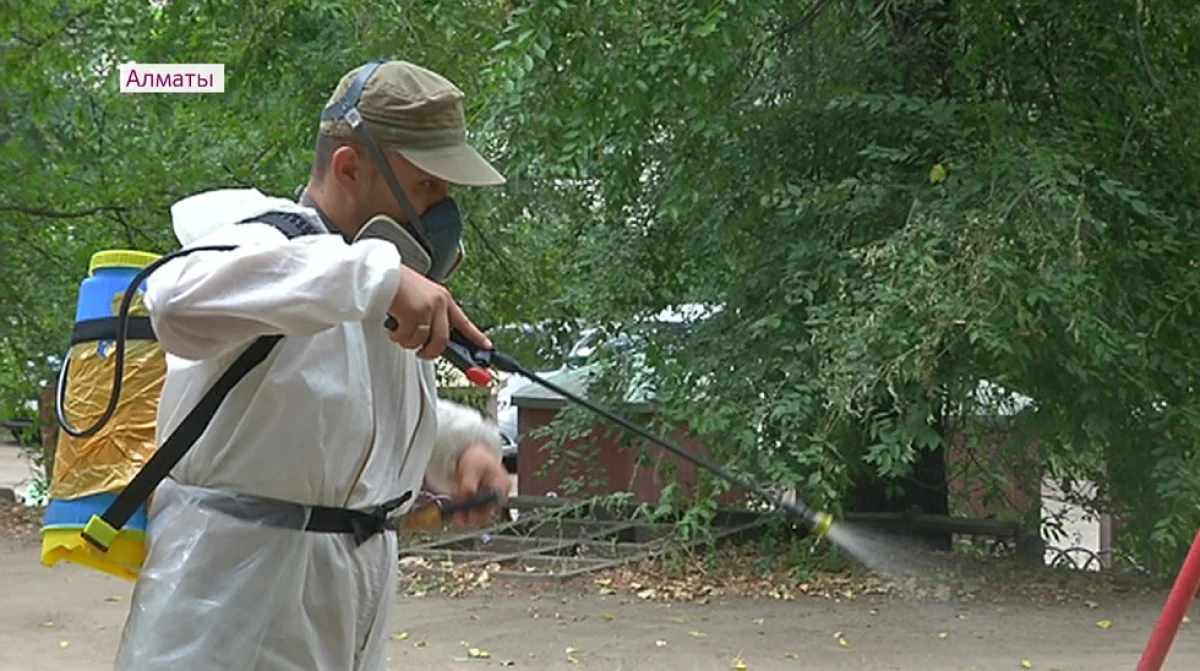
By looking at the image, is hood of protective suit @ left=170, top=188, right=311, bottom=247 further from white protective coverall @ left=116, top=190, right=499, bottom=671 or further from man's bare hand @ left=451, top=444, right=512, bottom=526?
man's bare hand @ left=451, top=444, right=512, bottom=526

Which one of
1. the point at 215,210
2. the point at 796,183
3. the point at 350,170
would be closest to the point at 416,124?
the point at 350,170

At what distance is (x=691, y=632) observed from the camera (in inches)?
331

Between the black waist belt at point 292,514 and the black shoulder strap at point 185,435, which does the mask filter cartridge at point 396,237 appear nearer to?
the black shoulder strap at point 185,435

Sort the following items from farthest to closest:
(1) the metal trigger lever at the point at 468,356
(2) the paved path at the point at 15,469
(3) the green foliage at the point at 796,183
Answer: (2) the paved path at the point at 15,469
(3) the green foliage at the point at 796,183
(1) the metal trigger lever at the point at 468,356

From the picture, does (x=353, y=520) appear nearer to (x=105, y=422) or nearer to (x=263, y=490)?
(x=263, y=490)

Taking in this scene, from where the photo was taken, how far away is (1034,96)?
9125 millimetres

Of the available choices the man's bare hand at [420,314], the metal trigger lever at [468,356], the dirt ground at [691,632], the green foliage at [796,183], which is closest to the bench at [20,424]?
the green foliage at [796,183]

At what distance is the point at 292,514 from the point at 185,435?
22 centimetres

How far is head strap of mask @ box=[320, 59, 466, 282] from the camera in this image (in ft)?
9.62

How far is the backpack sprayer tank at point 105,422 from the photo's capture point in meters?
2.89

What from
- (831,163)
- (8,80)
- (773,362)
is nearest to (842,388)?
(773,362)

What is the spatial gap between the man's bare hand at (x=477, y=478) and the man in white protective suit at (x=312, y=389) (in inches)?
6.7

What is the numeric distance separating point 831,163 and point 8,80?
4.92m

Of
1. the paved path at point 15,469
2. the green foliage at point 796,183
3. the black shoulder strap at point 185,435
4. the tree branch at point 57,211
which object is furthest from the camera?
the paved path at point 15,469
